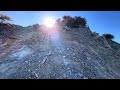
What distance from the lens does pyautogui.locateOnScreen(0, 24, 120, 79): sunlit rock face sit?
Result: 3413 millimetres

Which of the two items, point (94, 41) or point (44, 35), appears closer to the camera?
point (44, 35)

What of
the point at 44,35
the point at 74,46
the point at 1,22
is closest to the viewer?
the point at 74,46

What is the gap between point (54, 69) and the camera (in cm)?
351

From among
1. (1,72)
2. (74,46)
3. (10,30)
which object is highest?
(10,30)

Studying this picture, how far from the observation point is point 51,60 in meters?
3.89

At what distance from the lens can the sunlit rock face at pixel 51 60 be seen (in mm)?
3413

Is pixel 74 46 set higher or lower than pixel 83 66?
higher

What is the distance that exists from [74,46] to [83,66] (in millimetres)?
1159
